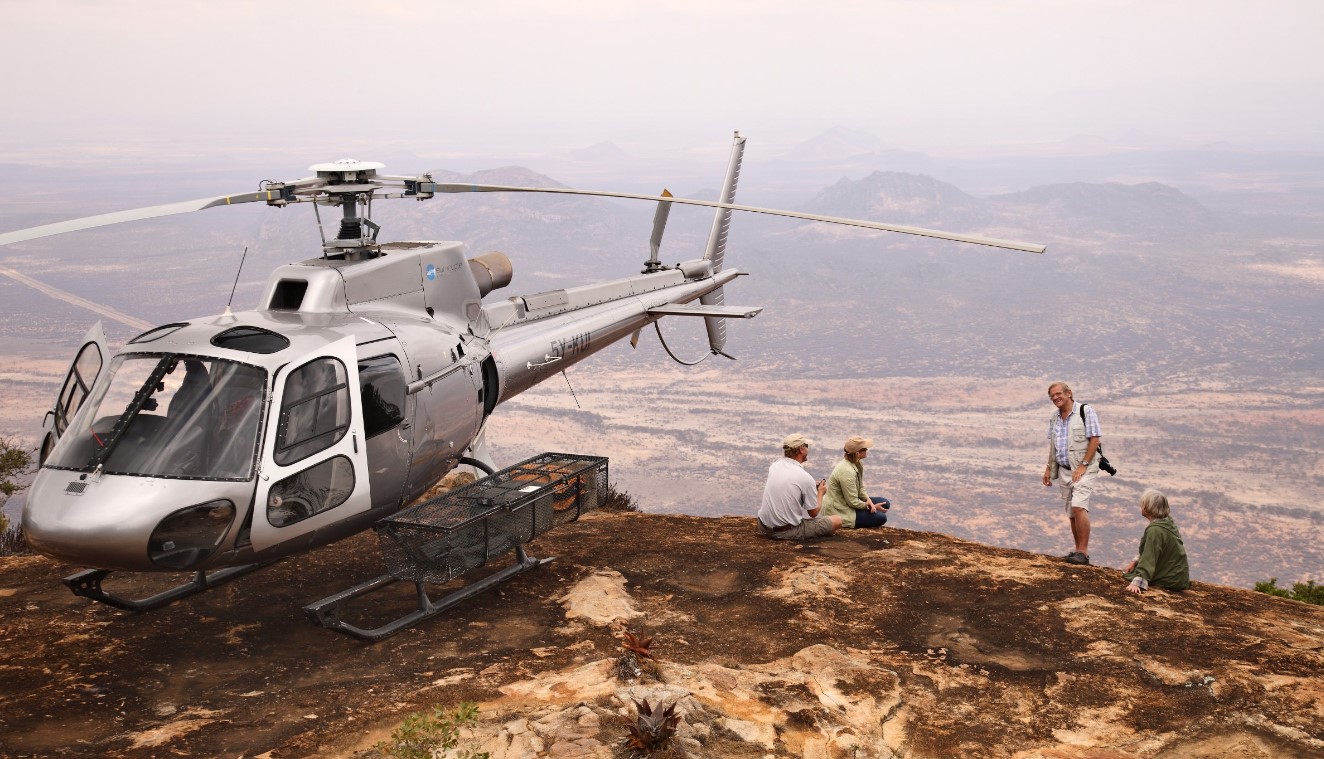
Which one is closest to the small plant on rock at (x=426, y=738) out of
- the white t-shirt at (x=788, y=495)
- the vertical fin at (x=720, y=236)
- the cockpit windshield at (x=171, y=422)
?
the cockpit windshield at (x=171, y=422)

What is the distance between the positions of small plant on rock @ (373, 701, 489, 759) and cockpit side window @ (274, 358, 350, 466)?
2.54 m

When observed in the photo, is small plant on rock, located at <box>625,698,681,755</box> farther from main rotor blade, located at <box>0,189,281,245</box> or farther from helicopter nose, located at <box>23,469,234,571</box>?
main rotor blade, located at <box>0,189,281,245</box>

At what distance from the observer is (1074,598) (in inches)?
394

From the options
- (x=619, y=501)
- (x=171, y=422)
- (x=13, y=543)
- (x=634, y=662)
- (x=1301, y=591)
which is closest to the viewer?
(x=634, y=662)

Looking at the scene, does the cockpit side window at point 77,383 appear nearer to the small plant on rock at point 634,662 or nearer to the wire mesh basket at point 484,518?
the wire mesh basket at point 484,518

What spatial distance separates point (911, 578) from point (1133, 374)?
7674 inches

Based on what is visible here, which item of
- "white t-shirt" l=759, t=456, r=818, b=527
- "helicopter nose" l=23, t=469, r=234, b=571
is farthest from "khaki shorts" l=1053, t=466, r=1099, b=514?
"helicopter nose" l=23, t=469, r=234, b=571

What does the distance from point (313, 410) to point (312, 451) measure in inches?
13.1

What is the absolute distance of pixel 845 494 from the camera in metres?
12.4

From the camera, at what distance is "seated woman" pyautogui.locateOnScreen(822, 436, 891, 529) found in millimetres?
12297

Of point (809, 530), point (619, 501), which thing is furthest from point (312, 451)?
point (619, 501)

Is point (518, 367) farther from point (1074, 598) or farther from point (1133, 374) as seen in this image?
point (1133, 374)

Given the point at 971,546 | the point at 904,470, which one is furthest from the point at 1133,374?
the point at 971,546

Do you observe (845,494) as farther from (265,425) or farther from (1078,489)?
(265,425)
